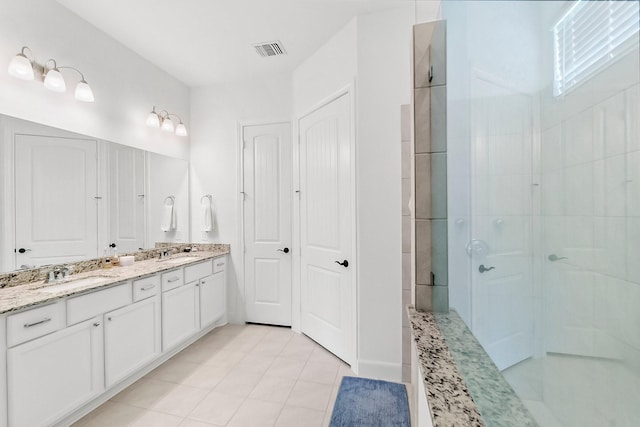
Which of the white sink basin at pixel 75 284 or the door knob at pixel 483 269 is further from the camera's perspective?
the white sink basin at pixel 75 284

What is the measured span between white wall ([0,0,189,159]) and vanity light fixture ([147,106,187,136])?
7cm

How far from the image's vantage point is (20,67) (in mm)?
1696

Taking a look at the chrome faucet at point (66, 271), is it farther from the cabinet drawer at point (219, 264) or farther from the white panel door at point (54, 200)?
the cabinet drawer at point (219, 264)

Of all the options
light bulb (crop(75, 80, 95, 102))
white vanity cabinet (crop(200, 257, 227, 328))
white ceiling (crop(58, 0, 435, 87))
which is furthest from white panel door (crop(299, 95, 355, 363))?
light bulb (crop(75, 80, 95, 102))

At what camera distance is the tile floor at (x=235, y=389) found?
1.75 m

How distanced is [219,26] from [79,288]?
222cm

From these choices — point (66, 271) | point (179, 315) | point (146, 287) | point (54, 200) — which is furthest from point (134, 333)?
point (54, 200)

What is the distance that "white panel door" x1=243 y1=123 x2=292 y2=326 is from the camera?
10.2ft

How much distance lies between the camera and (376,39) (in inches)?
83.6

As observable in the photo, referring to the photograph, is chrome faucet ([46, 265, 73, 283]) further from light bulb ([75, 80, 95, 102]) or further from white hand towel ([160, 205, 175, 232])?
light bulb ([75, 80, 95, 102])

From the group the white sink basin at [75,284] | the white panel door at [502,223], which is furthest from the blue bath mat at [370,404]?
the white sink basin at [75,284]

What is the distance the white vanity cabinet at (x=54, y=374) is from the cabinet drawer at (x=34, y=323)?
0.03 m

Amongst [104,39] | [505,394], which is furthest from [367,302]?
[104,39]

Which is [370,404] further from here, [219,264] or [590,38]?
[219,264]
